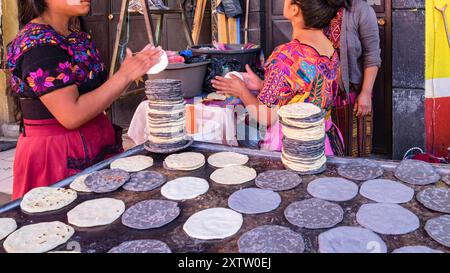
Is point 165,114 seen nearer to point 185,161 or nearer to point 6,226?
point 185,161

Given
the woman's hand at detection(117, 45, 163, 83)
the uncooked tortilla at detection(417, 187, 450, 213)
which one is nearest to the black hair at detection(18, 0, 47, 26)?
the woman's hand at detection(117, 45, 163, 83)

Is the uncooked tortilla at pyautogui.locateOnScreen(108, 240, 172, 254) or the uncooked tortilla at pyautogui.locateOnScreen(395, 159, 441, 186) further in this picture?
the uncooked tortilla at pyautogui.locateOnScreen(395, 159, 441, 186)

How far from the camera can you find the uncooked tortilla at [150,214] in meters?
1.44

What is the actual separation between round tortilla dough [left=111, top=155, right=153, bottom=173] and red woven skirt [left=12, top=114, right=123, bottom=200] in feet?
1.00

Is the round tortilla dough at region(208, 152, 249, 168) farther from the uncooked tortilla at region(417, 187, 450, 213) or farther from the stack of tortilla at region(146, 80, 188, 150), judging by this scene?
the uncooked tortilla at region(417, 187, 450, 213)

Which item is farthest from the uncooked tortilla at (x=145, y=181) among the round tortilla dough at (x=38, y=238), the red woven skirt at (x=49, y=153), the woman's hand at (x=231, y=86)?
the woman's hand at (x=231, y=86)

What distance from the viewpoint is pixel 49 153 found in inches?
84.7

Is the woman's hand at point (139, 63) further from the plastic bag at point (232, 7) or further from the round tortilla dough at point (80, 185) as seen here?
the plastic bag at point (232, 7)

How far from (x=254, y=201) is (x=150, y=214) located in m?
0.37

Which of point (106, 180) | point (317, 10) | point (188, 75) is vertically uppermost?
point (317, 10)

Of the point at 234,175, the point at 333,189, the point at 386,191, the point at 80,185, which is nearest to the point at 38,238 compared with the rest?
the point at 80,185

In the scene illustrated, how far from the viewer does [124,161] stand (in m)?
2.00

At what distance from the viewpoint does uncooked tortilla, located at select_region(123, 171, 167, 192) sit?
173 cm

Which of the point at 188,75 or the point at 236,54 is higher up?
the point at 236,54
